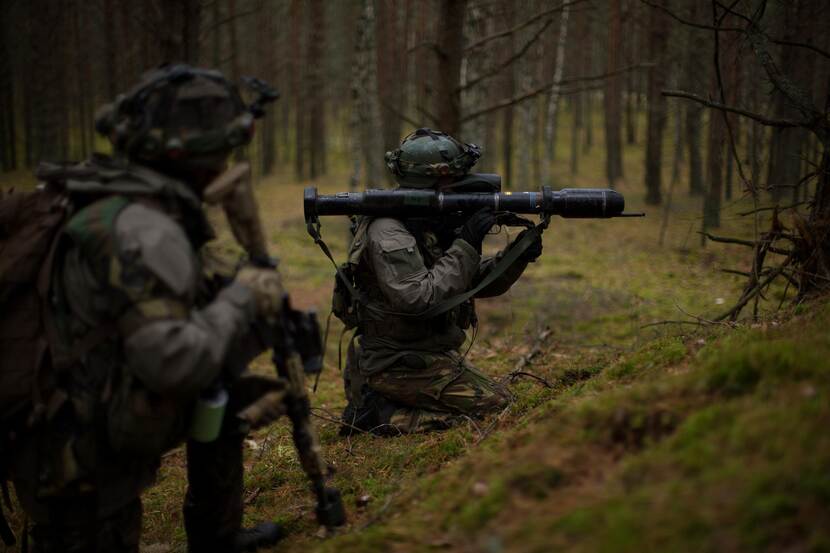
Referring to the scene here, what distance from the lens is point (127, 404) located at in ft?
9.47

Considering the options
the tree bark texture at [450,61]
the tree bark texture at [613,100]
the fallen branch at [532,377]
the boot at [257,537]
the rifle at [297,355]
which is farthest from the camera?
the tree bark texture at [613,100]

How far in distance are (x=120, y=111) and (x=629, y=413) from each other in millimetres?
2495

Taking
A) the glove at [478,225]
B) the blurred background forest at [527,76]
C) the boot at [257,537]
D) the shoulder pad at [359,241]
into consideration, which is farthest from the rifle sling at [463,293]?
the boot at [257,537]

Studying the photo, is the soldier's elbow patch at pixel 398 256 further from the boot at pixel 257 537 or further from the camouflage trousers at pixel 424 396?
the boot at pixel 257 537

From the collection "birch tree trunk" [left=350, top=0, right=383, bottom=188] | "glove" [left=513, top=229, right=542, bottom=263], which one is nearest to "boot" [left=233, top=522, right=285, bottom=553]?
Result: "glove" [left=513, top=229, right=542, bottom=263]

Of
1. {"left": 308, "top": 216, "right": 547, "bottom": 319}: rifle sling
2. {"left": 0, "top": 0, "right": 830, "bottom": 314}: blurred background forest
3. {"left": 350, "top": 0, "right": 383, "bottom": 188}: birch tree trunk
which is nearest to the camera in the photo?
{"left": 308, "top": 216, "right": 547, "bottom": 319}: rifle sling

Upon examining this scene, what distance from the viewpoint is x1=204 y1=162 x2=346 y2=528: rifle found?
3.10 metres

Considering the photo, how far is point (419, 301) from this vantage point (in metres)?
4.69

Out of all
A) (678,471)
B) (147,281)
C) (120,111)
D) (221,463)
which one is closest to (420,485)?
(221,463)

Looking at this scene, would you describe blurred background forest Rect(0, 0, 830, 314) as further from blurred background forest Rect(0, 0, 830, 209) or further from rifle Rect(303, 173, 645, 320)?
rifle Rect(303, 173, 645, 320)

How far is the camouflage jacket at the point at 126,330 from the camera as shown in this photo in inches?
106

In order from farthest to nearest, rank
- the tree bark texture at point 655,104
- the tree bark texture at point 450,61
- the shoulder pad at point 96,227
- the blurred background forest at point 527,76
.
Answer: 1. the tree bark texture at point 655,104
2. the tree bark texture at point 450,61
3. the blurred background forest at point 527,76
4. the shoulder pad at point 96,227

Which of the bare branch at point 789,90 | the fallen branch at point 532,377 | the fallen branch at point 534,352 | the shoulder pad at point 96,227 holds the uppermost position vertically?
the bare branch at point 789,90

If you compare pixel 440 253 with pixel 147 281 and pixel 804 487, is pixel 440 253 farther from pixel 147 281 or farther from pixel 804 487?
pixel 804 487
